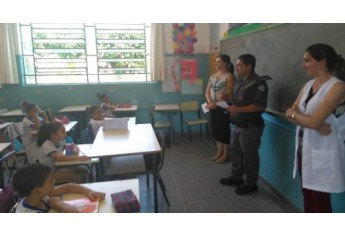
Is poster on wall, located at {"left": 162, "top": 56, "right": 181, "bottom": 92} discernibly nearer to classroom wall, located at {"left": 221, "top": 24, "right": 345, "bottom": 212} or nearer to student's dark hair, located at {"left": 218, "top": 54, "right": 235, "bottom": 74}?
student's dark hair, located at {"left": 218, "top": 54, "right": 235, "bottom": 74}

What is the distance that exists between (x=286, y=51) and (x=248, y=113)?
68 centimetres

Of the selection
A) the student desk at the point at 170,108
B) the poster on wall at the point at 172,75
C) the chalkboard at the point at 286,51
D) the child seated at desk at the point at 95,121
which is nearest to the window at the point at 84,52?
the poster on wall at the point at 172,75

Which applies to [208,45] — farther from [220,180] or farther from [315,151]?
[315,151]

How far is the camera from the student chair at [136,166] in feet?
8.45

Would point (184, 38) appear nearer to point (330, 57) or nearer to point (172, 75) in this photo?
point (172, 75)

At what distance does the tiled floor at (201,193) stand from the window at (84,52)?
251 centimetres

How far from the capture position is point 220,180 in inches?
131

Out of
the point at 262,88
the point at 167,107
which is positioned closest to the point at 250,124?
the point at 262,88

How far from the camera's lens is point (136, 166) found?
273 centimetres

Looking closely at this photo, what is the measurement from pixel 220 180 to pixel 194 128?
2698 millimetres

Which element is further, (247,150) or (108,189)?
(247,150)
